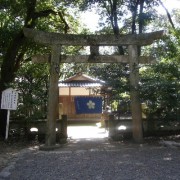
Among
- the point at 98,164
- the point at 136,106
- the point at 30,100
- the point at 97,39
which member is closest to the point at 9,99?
the point at 30,100

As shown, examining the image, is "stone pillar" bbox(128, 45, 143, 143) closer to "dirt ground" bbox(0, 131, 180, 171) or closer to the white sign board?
"dirt ground" bbox(0, 131, 180, 171)

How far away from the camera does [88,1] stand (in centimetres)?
1333

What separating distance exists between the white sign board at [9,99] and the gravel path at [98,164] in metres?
2.66

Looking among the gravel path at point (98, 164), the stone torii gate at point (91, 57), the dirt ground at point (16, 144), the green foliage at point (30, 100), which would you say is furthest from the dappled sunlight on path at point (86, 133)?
the gravel path at point (98, 164)

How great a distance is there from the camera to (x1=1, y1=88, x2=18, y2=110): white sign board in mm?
11664

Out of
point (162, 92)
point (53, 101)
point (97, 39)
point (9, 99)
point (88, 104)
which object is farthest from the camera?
point (88, 104)

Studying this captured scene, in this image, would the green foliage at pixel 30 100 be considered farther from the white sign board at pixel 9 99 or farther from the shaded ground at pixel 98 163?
the shaded ground at pixel 98 163

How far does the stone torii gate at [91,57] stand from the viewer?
10.6m

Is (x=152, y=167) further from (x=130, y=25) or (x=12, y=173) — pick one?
(x=130, y=25)

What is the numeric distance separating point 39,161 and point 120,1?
8563 millimetres

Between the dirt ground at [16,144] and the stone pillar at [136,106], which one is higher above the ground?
the stone pillar at [136,106]

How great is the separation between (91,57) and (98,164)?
4.73 metres

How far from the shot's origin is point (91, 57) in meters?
11.1

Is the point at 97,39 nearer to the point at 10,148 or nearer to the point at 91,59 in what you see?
the point at 91,59
